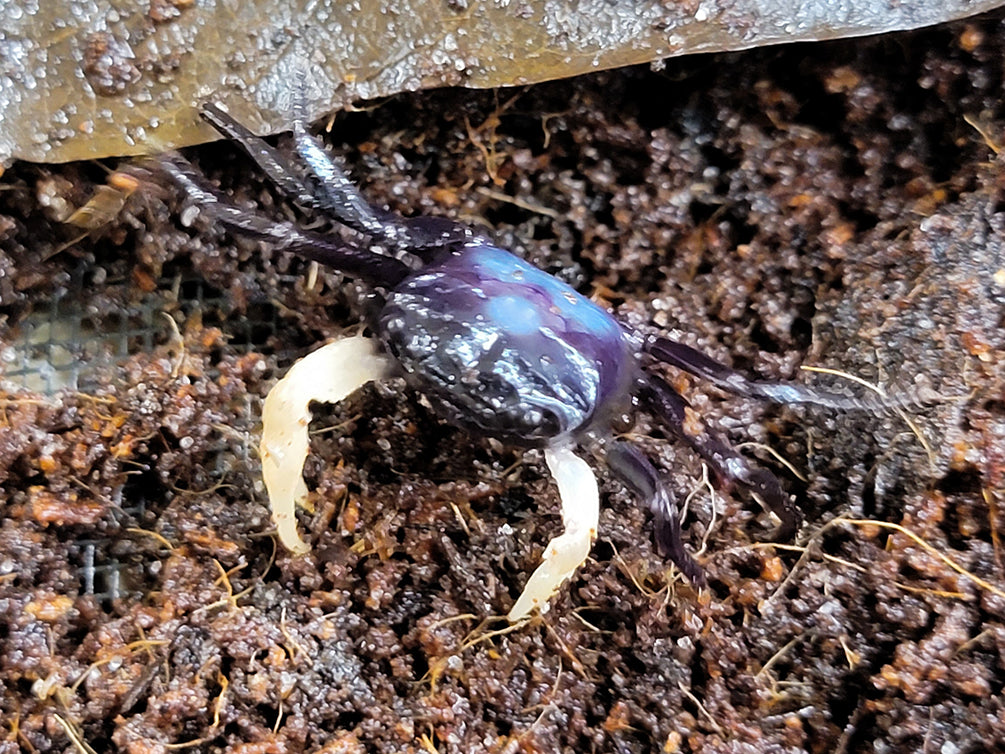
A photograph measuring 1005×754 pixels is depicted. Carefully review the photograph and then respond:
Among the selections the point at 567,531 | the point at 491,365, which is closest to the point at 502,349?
the point at 491,365

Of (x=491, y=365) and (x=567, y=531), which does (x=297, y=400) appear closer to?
(x=491, y=365)

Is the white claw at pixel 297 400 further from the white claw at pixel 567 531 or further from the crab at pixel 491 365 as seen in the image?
the white claw at pixel 567 531

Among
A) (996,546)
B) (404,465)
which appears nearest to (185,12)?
(404,465)

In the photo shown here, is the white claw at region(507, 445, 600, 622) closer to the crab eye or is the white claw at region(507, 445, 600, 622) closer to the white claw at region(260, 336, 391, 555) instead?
the crab eye

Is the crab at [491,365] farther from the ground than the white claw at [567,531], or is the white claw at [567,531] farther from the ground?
the crab at [491,365]

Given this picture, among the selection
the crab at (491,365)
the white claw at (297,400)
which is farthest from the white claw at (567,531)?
the white claw at (297,400)

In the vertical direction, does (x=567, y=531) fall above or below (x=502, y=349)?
below

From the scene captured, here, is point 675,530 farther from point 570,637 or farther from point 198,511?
point 198,511
